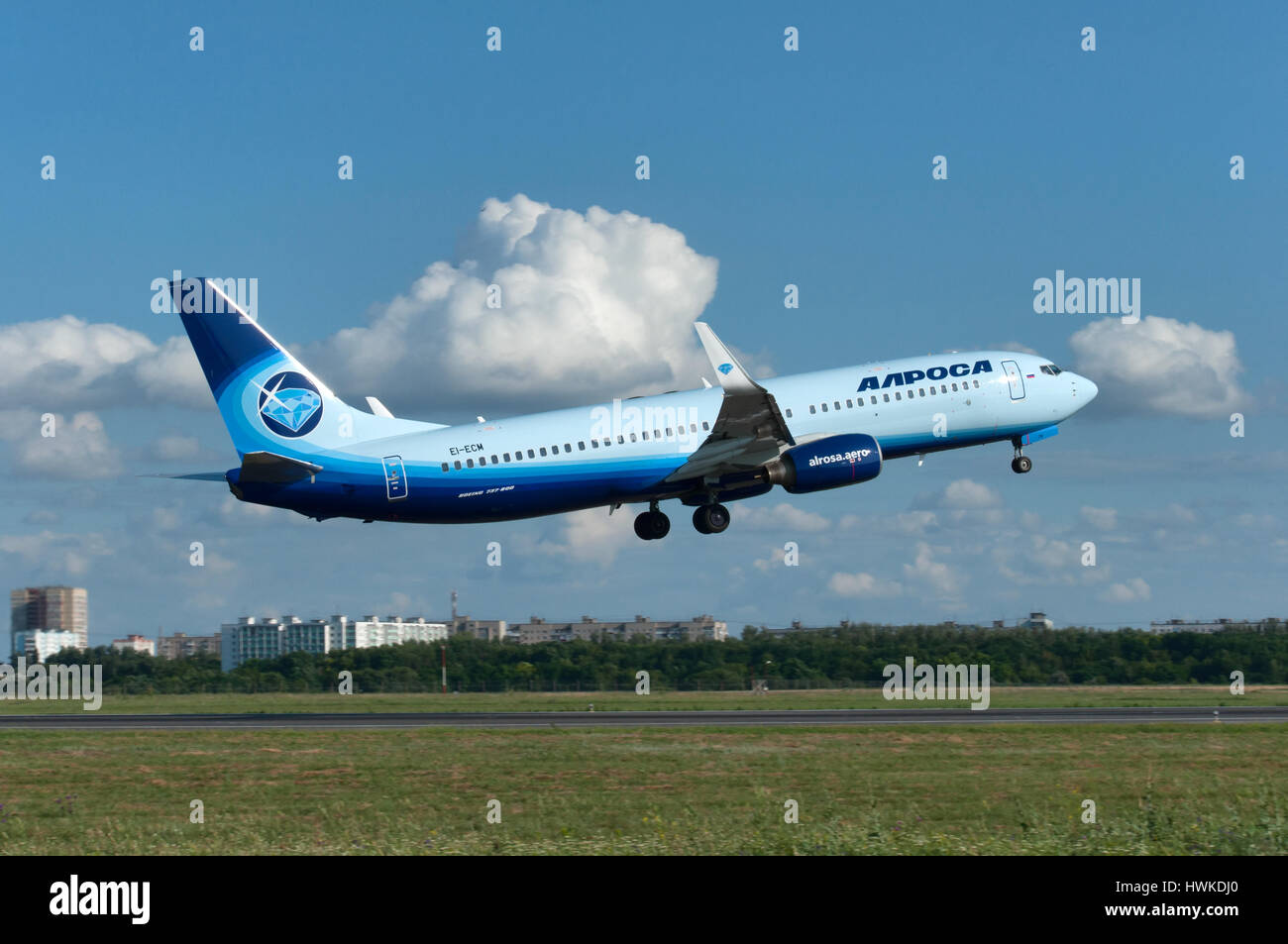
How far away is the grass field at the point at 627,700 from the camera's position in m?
66.9

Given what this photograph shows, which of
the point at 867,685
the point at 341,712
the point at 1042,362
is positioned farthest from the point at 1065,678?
→ the point at 341,712

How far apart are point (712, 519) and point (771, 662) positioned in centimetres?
4912

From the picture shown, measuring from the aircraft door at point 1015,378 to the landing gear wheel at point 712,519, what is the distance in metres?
14.1

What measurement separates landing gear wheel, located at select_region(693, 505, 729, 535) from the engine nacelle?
11.4 feet

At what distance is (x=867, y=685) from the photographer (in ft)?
302

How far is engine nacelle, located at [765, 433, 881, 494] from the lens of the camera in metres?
55.7

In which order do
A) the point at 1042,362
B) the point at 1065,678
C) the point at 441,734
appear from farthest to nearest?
the point at 1065,678 < the point at 1042,362 < the point at 441,734

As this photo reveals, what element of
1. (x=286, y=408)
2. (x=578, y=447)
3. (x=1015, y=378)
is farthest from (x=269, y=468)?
(x=1015, y=378)

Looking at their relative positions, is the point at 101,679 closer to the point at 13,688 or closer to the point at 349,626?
the point at 13,688

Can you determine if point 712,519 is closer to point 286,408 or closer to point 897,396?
point 897,396

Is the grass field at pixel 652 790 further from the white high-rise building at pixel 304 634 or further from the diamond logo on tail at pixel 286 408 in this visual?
the white high-rise building at pixel 304 634

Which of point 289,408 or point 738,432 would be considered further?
point 738,432

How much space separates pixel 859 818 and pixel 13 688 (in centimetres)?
6978

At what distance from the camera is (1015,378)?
202 feet
